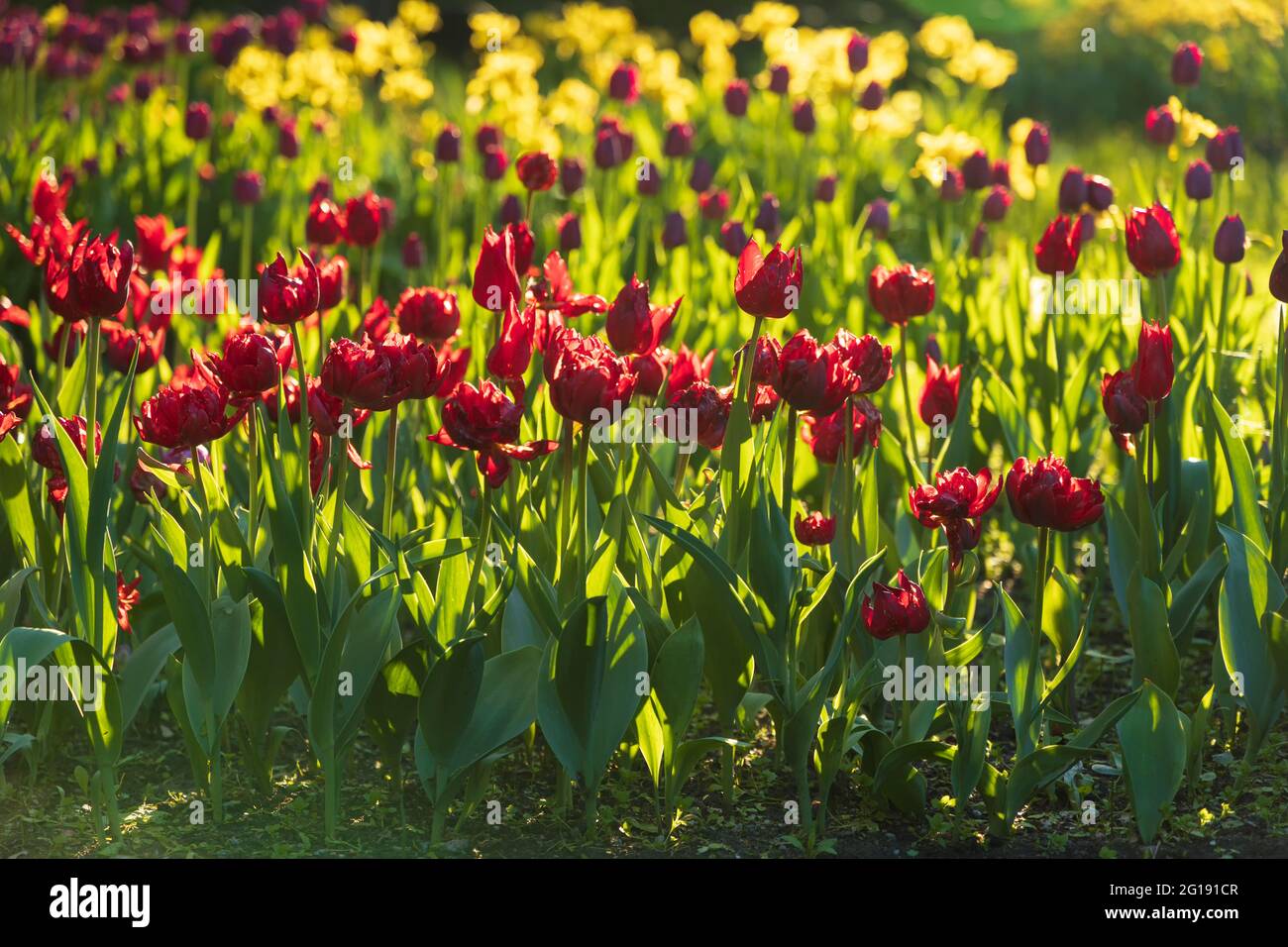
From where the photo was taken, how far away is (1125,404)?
8.91ft

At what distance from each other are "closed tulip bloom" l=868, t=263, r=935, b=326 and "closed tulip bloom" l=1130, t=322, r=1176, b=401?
1.53 feet

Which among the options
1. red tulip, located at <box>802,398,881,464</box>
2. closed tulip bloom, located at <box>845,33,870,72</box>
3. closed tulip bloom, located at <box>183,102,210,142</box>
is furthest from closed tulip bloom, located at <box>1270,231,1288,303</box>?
closed tulip bloom, located at <box>183,102,210,142</box>

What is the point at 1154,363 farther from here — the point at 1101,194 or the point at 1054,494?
the point at 1101,194

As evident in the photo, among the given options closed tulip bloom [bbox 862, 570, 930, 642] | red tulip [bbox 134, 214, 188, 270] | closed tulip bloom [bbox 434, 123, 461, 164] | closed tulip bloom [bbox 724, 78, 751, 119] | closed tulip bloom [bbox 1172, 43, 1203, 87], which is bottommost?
closed tulip bloom [bbox 862, 570, 930, 642]

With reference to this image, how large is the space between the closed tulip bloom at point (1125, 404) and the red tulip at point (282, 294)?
138 cm

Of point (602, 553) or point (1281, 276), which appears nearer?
point (602, 553)

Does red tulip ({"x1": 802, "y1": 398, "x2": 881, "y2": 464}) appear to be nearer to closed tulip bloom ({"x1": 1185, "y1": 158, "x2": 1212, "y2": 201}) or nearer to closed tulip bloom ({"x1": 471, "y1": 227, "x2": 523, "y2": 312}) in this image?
closed tulip bloom ({"x1": 471, "y1": 227, "x2": 523, "y2": 312})

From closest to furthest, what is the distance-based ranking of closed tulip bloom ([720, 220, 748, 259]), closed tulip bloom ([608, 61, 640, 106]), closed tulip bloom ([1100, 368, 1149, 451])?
closed tulip bloom ([1100, 368, 1149, 451]) → closed tulip bloom ([720, 220, 748, 259]) → closed tulip bloom ([608, 61, 640, 106])

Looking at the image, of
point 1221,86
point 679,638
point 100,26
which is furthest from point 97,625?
point 1221,86

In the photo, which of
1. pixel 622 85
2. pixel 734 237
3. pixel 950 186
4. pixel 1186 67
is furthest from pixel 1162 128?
pixel 622 85

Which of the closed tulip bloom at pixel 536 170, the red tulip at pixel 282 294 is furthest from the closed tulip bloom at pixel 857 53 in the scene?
the red tulip at pixel 282 294

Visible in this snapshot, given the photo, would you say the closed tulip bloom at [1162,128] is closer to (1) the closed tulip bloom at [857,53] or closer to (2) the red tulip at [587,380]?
(1) the closed tulip bloom at [857,53]

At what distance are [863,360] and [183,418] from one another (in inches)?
41.8

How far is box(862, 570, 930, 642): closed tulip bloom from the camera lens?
2334mm
